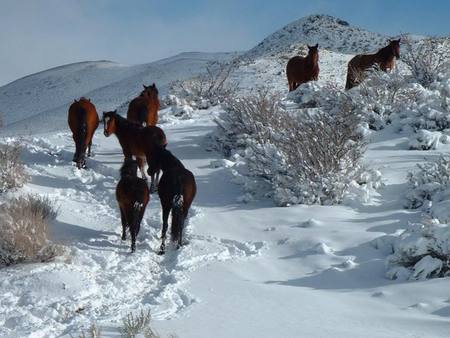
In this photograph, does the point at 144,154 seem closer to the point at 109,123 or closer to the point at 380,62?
the point at 109,123

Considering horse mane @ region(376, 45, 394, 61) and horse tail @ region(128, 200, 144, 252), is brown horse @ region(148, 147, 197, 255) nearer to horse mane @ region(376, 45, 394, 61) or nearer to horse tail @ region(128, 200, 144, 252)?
horse tail @ region(128, 200, 144, 252)

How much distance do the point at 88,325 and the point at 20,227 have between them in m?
1.97

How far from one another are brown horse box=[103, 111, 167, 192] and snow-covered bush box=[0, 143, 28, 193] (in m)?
1.48

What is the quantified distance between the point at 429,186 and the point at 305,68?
8.66 metres

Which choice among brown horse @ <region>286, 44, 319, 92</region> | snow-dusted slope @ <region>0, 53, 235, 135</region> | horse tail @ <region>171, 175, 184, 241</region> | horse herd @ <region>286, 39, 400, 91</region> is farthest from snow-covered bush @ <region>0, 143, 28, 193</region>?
snow-dusted slope @ <region>0, 53, 235, 135</region>

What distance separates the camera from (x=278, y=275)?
606 centimetres

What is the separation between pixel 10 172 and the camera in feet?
27.0

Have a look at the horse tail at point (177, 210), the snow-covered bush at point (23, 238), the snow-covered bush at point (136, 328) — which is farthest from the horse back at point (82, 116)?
the snow-covered bush at point (136, 328)

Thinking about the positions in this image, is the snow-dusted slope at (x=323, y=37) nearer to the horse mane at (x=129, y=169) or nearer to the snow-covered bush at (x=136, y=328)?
the horse mane at (x=129, y=169)

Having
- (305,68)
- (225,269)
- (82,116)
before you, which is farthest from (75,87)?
(225,269)

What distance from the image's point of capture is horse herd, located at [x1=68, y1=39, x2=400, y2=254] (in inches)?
269

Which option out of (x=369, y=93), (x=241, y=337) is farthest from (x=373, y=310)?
(x=369, y=93)

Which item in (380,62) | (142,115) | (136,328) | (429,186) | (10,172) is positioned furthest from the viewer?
(380,62)

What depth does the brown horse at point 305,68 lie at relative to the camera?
15.7 meters
